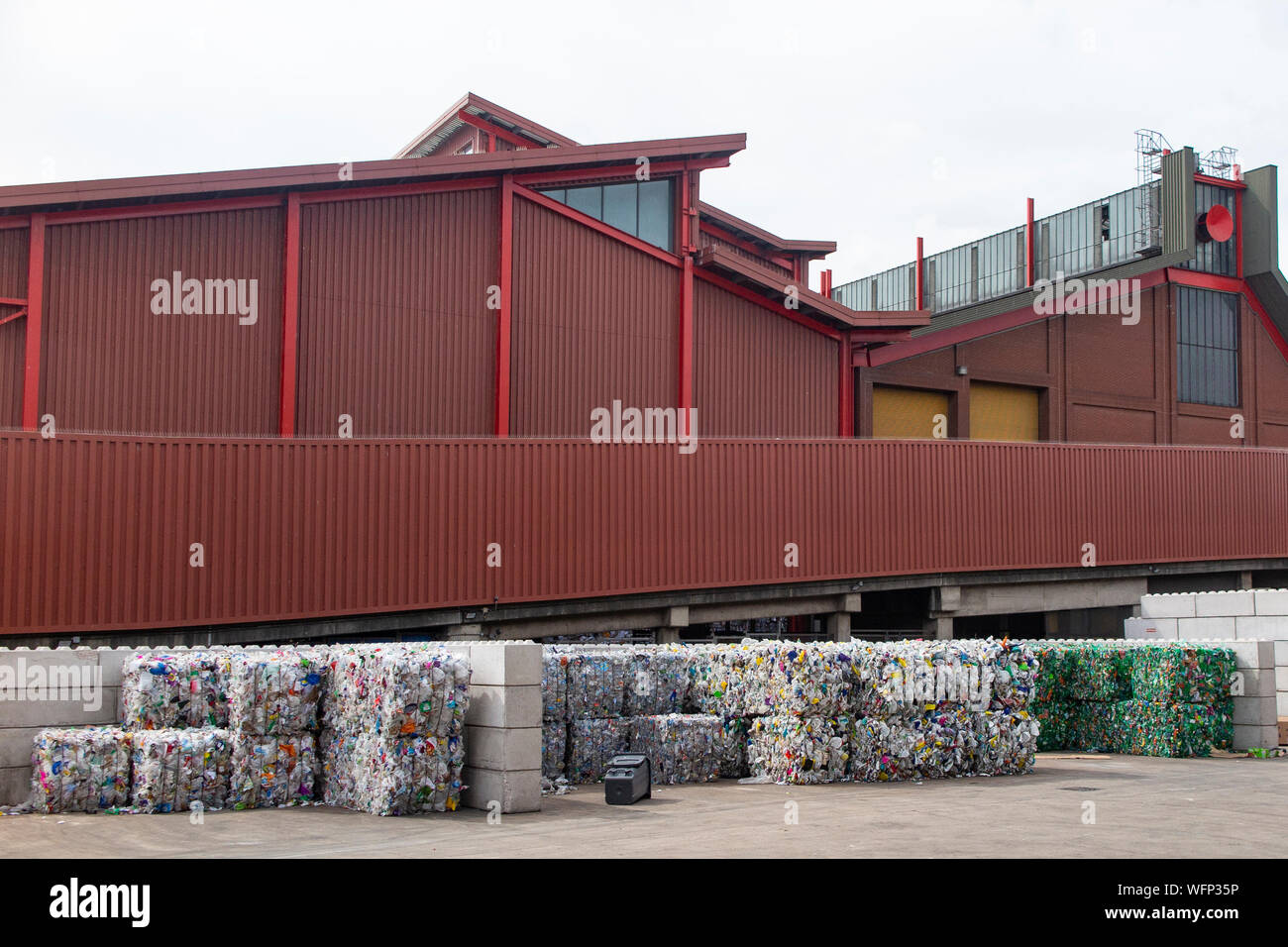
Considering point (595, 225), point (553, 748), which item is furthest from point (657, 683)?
point (595, 225)

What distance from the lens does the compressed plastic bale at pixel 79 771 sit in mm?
10539

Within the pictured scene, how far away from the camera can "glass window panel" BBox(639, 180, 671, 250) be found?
24.1 m

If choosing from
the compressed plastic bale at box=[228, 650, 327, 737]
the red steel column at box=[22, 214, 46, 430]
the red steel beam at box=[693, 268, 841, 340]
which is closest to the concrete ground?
the compressed plastic bale at box=[228, 650, 327, 737]

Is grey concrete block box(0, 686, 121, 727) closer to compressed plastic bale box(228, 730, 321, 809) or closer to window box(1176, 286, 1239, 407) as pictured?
compressed plastic bale box(228, 730, 321, 809)

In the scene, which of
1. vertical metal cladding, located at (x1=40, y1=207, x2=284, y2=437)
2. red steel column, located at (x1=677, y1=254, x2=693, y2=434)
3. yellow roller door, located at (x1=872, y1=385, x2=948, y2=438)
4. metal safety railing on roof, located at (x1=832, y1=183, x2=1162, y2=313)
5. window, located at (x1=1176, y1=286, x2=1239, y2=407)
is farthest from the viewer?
metal safety railing on roof, located at (x1=832, y1=183, x2=1162, y2=313)

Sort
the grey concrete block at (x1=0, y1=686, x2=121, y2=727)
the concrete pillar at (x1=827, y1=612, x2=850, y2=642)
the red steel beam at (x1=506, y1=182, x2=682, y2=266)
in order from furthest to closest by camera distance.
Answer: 1. the concrete pillar at (x1=827, y1=612, x2=850, y2=642)
2. the red steel beam at (x1=506, y1=182, x2=682, y2=266)
3. the grey concrete block at (x1=0, y1=686, x2=121, y2=727)

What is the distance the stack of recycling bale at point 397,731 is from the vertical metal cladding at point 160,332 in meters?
9.29

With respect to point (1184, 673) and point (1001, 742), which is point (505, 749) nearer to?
point (1001, 742)

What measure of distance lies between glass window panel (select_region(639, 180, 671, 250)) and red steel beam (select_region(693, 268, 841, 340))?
0.95m

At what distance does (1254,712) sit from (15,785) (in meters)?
14.7

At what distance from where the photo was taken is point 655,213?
24.3 meters

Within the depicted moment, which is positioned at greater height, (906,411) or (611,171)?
(611,171)
